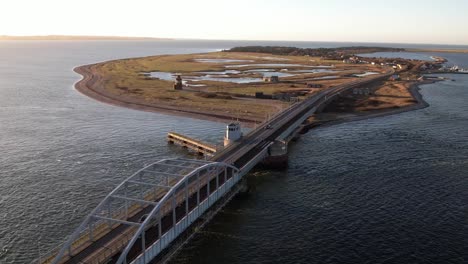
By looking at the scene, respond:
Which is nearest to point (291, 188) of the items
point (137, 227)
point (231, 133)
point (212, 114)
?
point (231, 133)

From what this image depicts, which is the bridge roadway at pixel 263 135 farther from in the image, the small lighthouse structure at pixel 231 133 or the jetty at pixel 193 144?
the jetty at pixel 193 144

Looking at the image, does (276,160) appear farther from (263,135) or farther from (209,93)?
(209,93)

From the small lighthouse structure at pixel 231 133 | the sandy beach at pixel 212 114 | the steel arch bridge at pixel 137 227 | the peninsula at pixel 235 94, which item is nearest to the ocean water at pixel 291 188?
the steel arch bridge at pixel 137 227

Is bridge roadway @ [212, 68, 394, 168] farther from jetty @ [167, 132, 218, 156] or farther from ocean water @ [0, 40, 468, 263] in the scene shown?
jetty @ [167, 132, 218, 156]

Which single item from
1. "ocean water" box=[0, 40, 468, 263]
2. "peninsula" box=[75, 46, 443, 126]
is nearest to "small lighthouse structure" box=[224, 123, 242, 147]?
"ocean water" box=[0, 40, 468, 263]

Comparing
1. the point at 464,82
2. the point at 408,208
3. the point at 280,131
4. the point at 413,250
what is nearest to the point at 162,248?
the point at 413,250

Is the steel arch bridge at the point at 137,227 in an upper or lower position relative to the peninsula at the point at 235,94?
lower
